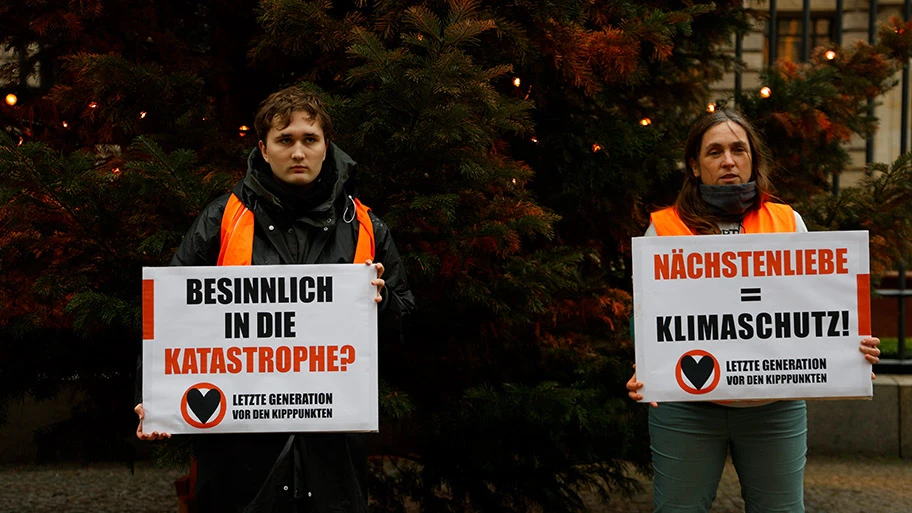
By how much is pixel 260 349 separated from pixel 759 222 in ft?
5.57

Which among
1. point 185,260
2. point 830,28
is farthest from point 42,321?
point 830,28

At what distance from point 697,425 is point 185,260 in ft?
5.58

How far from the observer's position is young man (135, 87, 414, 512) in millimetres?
2877

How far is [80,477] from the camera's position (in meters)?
6.54

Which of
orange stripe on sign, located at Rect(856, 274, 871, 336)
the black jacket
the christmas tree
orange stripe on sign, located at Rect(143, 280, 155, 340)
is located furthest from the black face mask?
orange stripe on sign, located at Rect(143, 280, 155, 340)

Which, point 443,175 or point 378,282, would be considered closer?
point 378,282

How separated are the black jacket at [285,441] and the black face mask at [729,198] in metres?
1.12

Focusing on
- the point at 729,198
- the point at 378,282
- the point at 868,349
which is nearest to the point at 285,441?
the point at 378,282

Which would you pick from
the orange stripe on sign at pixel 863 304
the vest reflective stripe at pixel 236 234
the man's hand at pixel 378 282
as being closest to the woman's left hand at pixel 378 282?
the man's hand at pixel 378 282

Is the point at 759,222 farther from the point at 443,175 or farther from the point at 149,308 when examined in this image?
the point at 149,308

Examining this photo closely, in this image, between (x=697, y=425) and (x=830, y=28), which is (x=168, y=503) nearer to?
(x=697, y=425)

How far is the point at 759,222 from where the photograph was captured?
325cm

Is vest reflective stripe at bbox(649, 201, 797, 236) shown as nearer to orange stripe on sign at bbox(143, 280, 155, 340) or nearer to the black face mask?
the black face mask

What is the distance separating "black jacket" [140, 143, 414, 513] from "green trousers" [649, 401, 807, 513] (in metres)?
1.01
